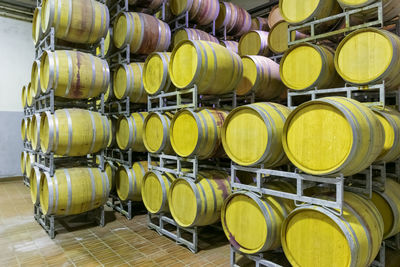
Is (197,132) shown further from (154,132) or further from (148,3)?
(148,3)

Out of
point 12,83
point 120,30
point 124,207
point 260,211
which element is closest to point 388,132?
point 260,211

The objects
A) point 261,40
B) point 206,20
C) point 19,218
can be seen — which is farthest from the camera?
point 206,20

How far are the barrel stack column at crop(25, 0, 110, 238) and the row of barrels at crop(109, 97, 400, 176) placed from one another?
1.19 meters

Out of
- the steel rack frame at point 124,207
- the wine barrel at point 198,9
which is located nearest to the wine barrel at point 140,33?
the wine barrel at point 198,9

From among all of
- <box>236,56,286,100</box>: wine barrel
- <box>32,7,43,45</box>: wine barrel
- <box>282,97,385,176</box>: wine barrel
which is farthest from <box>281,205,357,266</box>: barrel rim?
<box>32,7,43,45</box>: wine barrel

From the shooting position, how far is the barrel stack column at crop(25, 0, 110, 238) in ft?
14.6

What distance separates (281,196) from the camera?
2.92 m

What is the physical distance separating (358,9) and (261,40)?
3.01 metres

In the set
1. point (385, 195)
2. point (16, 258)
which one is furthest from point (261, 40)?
point (16, 258)

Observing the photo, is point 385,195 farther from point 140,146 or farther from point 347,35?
point 140,146

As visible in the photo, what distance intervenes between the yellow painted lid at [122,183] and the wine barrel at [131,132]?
504 mm

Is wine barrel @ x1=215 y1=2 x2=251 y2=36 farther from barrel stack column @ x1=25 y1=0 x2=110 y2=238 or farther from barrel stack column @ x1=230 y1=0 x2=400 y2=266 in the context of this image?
barrel stack column @ x1=230 y1=0 x2=400 y2=266

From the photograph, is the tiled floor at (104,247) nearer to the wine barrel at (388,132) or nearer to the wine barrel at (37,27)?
the wine barrel at (388,132)

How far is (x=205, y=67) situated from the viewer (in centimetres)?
384
